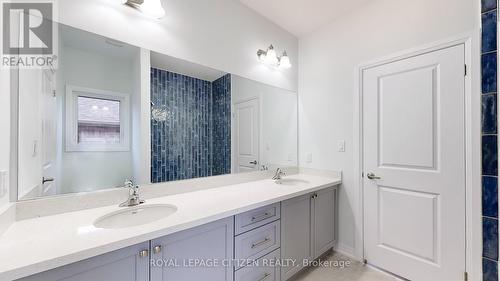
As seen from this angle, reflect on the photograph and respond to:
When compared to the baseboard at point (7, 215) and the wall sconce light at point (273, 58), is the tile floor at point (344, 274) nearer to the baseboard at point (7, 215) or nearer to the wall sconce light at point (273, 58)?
the baseboard at point (7, 215)

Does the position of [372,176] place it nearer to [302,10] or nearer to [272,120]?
[272,120]

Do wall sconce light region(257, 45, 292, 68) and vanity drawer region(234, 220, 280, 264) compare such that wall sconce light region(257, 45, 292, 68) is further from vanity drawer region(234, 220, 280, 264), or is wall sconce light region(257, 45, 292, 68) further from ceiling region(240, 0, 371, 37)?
vanity drawer region(234, 220, 280, 264)

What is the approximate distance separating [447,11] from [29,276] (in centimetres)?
286

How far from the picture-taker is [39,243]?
2.67 ft

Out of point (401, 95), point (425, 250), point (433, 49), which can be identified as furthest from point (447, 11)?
point (425, 250)

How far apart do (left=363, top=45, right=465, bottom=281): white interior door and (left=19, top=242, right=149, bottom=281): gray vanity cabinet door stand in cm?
199

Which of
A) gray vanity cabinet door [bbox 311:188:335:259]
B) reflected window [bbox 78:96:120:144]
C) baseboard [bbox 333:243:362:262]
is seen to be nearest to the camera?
reflected window [bbox 78:96:120:144]

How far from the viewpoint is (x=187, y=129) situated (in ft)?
5.51

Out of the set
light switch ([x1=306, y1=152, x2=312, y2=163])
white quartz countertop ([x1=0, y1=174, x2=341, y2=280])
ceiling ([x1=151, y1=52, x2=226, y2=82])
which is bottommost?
white quartz countertop ([x1=0, y1=174, x2=341, y2=280])

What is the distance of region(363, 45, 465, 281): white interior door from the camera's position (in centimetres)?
154

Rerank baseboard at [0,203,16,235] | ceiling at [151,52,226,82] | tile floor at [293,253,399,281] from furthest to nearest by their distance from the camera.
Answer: tile floor at [293,253,399,281] → ceiling at [151,52,226,82] → baseboard at [0,203,16,235]

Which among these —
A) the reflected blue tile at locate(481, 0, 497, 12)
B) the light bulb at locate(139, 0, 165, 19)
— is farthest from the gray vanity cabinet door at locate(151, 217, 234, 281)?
the reflected blue tile at locate(481, 0, 497, 12)

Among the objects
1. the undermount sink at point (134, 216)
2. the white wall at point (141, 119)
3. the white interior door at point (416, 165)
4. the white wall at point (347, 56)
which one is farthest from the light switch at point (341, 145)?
the white wall at point (141, 119)

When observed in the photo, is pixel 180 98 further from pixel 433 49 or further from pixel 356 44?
pixel 433 49
